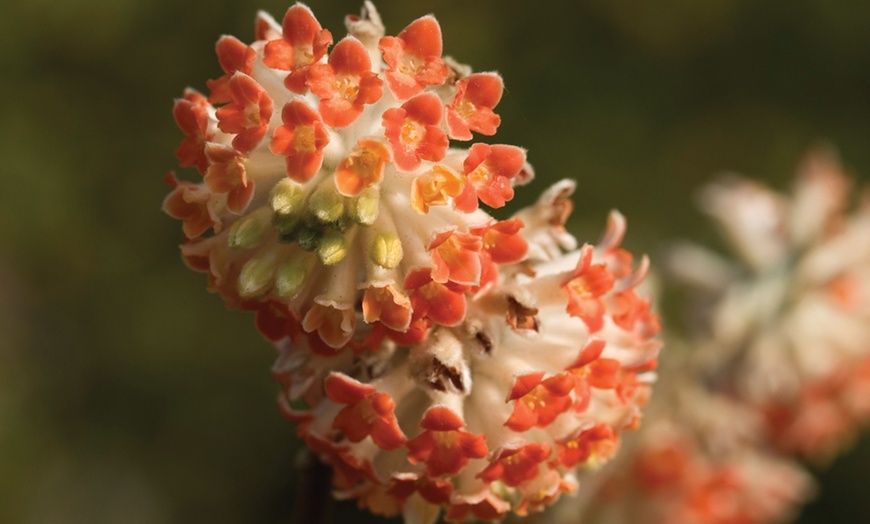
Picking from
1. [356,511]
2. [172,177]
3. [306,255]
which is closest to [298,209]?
[306,255]

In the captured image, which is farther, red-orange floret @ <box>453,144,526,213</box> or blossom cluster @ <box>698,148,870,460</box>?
blossom cluster @ <box>698,148,870,460</box>

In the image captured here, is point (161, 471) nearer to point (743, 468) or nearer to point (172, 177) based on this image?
point (743, 468)

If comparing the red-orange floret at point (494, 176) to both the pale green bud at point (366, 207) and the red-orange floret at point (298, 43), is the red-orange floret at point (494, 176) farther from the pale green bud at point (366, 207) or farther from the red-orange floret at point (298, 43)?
the red-orange floret at point (298, 43)

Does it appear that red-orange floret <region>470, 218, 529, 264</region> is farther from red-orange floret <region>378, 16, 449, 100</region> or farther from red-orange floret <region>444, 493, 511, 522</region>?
red-orange floret <region>444, 493, 511, 522</region>

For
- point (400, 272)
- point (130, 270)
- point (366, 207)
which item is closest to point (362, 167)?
point (366, 207)

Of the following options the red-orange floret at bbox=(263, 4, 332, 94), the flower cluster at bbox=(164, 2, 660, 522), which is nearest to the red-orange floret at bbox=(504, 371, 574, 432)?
the flower cluster at bbox=(164, 2, 660, 522)

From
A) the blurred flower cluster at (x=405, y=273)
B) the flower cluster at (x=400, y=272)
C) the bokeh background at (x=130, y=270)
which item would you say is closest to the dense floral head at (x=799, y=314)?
the bokeh background at (x=130, y=270)
